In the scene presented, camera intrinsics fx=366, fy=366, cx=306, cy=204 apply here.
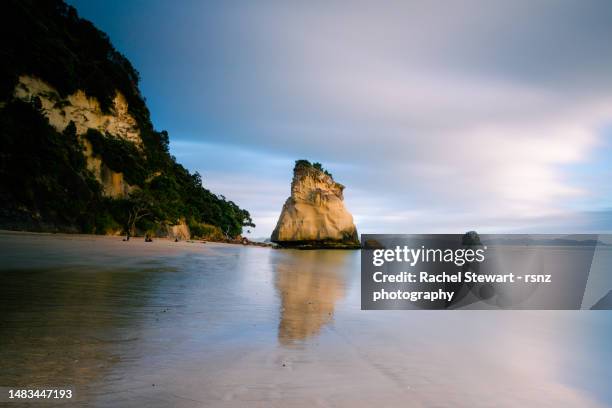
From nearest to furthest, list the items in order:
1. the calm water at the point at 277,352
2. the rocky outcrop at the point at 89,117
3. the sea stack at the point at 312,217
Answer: the calm water at the point at 277,352 < the rocky outcrop at the point at 89,117 < the sea stack at the point at 312,217

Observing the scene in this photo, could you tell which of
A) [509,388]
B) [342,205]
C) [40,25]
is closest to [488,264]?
[509,388]

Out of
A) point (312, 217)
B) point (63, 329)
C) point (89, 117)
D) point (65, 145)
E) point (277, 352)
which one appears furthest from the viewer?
point (312, 217)

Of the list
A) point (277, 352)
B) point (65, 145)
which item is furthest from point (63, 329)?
point (65, 145)

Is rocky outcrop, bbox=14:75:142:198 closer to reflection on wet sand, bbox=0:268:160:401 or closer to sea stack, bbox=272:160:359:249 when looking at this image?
reflection on wet sand, bbox=0:268:160:401

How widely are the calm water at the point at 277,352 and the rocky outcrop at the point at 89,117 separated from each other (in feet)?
90.5

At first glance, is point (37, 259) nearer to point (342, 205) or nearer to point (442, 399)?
point (442, 399)

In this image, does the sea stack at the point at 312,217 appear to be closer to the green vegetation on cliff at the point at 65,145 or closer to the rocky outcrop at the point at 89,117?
the green vegetation on cliff at the point at 65,145

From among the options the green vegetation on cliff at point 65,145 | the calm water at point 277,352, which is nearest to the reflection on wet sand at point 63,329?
the calm water at point 277,352

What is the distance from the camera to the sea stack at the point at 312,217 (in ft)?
220

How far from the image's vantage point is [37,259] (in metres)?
10.9

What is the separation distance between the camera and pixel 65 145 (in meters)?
29.9

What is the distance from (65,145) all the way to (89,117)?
18.1 feet

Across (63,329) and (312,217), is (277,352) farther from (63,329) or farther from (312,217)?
(312,217)

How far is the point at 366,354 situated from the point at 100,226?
31.9 meters
